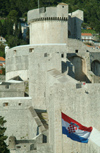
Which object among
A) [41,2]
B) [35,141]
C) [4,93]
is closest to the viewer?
[35,141]

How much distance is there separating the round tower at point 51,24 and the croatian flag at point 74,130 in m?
19.7

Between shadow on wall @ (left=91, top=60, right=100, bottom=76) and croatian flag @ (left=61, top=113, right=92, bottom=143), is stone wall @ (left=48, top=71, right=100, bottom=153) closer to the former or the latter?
croatian flag @ (left=61, top=113, right=92, bottom=143)

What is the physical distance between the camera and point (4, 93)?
42.8 m

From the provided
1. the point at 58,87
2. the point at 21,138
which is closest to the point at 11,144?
the point at 21,138

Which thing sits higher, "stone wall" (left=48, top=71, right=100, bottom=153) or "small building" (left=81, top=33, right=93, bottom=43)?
"stone wall" (left=48, top=71, right=100, bottom=153)

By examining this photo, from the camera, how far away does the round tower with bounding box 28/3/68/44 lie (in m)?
49.6

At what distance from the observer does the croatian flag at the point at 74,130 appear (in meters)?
30.5

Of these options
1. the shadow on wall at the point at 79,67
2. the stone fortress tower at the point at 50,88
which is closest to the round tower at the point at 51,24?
the stone fortress tower at the point at 50,88

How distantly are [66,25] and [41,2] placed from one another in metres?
94.2

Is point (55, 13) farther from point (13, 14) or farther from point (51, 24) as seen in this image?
point (13, 14)

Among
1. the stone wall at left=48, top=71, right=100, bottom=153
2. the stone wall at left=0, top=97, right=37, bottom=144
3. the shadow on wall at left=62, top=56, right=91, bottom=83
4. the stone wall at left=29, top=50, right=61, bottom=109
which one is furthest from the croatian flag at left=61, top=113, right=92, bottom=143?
the shadow on wall at left=62, top=56, right=91, bottom=83

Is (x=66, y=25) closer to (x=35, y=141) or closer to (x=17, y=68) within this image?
(x=17, y=68)

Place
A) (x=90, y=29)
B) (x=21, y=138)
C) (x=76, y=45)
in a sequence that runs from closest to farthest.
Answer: (x=21, y=138)
(x=76, y=45)
(x=90, y=29)

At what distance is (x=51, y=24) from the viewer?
50.1 m
